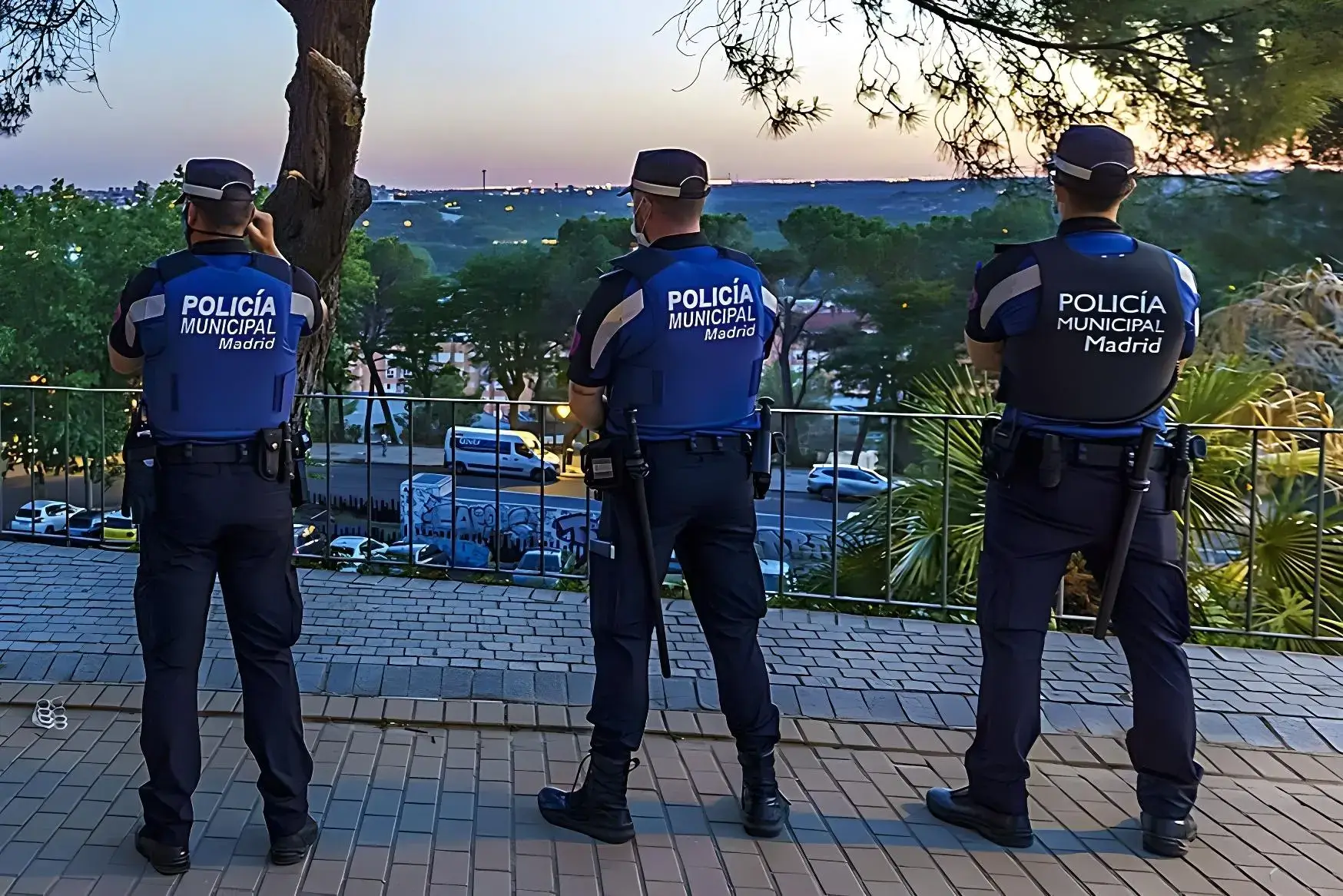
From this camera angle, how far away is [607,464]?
3412mm

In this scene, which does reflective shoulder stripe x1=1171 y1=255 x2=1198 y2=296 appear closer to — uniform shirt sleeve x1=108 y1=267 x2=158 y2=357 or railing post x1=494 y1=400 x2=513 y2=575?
uniform shirt sleeve x1=108 y1=267 x2=158 y2=357

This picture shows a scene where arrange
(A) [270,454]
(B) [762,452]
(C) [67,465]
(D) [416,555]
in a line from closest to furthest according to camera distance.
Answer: (A) [270,454] < (B) [762,452] < (D) [416,555] < (C) [67,465]

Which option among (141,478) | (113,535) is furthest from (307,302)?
(113,535)

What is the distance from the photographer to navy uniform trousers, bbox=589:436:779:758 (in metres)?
3.46

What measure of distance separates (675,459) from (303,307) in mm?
1157

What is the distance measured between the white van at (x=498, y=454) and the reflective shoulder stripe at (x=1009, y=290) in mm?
3278

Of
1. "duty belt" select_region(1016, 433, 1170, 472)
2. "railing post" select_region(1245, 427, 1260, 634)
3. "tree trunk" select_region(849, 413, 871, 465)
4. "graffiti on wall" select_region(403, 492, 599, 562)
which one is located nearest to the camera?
"duty belt" select_region(1016, 433, 1170, 472)

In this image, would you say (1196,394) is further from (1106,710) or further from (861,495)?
(1106,710)

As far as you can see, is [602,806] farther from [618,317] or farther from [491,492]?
[491,492]

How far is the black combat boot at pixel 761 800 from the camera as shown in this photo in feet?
11.7

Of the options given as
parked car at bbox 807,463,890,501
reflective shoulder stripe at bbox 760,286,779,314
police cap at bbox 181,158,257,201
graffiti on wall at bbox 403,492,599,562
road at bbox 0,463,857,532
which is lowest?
graffiti on wall at bbox 403,492,599,562

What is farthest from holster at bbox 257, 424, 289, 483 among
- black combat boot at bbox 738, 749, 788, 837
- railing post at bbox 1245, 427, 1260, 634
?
railing post at bbox 1245, 427, 1260, 634

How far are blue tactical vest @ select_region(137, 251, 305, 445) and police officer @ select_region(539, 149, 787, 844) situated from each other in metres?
0.87

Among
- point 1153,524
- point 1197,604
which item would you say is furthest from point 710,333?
point 1197,604
